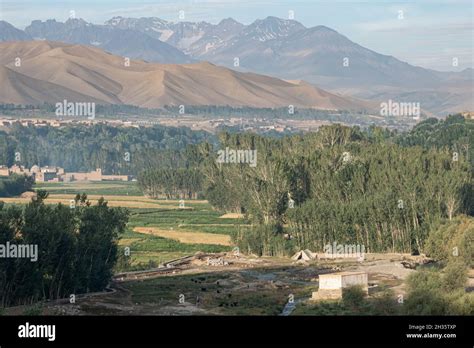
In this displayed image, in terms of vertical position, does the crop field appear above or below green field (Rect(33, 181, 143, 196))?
below

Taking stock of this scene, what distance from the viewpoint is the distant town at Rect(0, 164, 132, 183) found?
16038 centimetres

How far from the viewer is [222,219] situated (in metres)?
105

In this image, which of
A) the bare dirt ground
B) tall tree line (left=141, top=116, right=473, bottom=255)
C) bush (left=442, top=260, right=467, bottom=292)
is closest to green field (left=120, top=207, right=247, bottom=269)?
tall tree line (left=141, top=116, right=473, bottom=255)

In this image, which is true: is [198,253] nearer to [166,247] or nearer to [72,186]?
[166,247]

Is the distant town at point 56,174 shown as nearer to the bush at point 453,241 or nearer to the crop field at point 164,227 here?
the crop field at point 164,227

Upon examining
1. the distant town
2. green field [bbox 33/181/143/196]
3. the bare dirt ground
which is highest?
the distant town

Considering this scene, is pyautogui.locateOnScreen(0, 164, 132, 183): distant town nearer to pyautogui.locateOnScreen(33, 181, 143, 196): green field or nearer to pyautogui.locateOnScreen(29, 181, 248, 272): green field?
pyautogui.locateOnScreen(33, 181, 143, 196): green field

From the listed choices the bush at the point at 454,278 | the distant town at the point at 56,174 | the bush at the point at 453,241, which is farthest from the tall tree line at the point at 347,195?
the distant town at the point at 56,174

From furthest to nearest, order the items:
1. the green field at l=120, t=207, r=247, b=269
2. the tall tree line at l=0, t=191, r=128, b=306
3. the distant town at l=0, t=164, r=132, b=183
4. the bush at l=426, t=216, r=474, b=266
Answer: the distant town at l=0, t=164, r=132, b=183 < the green field at l=120, t=207, r=247, b=269 < the bush at l=426, t=216, r=474, b=266 < the tall tree line at l=0, t=191, r=128, b=306

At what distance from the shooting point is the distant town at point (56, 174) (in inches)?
6314

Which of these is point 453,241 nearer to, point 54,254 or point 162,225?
point 54,254

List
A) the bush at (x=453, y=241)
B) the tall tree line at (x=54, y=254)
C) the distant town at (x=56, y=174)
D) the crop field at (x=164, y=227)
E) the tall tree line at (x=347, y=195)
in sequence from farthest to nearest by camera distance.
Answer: the distant town at (x=56, y=174) < the crop field at (x=164, y=227) < the tall tree line at (x=347, y=195) < the bush at (x=453, y=241) < the tall tree line at (x=54, y=254)

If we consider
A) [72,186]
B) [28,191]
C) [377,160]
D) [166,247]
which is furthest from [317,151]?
[72,186]
